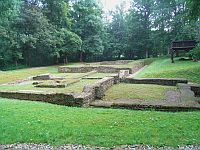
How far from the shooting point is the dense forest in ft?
111

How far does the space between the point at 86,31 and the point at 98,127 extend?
38.4m

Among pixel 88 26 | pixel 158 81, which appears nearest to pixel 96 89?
pixel 158 81

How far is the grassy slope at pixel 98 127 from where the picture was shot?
6695mm

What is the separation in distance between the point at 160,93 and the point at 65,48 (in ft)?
86.9

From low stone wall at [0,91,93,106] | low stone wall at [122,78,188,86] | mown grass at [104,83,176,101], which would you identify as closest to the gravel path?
low stone wall at [0,91,93,106]

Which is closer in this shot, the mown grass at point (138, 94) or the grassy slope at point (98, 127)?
the grassy slope at point (98, 127)

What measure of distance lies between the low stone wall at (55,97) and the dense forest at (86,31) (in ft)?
42.2

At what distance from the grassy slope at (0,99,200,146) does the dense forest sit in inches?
726

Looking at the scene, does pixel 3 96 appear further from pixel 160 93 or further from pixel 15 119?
pixel 160 93

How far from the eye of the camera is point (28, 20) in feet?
112

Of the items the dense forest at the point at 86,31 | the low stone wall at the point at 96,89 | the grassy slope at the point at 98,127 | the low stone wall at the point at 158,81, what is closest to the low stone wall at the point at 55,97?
the low stone wall at the point at 96,89

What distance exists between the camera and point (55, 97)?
12.9 m

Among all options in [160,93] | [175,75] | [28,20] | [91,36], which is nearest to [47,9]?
[28,20]

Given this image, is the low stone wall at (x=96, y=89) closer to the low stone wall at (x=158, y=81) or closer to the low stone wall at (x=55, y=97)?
the low stone wall at (x=55, y=97)
